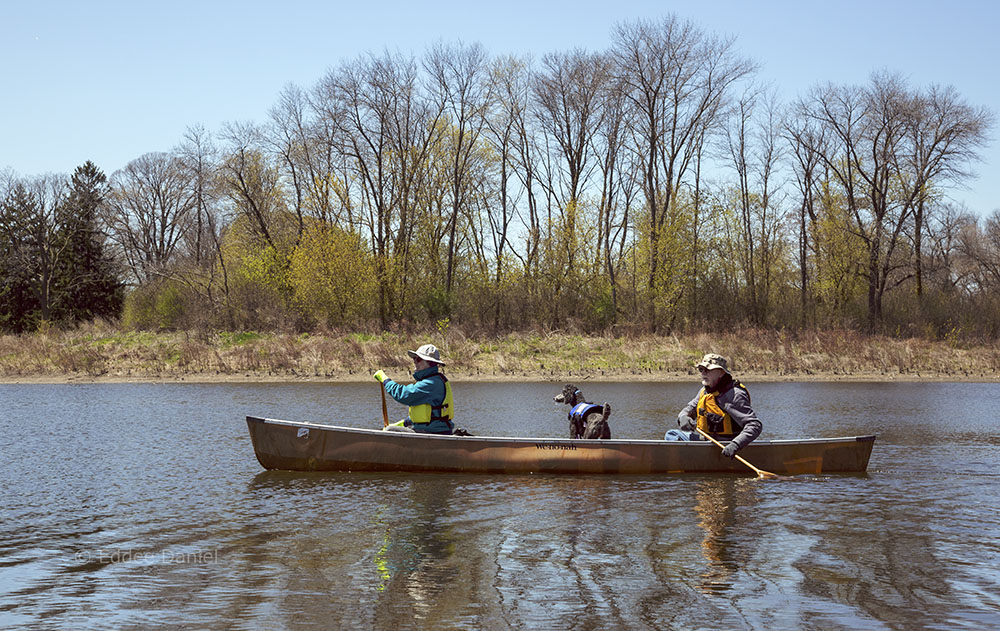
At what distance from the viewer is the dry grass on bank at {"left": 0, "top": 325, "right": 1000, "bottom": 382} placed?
3014 centimetres

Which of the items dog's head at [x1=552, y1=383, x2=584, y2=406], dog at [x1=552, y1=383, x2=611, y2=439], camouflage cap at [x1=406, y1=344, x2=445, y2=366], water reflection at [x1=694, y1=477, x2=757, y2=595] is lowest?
water reflection at [x1=694, y1=477, x2=757, y2=595]

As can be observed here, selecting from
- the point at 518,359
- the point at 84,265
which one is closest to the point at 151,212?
the point at 84,265

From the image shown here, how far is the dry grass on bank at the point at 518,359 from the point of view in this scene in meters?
30.1

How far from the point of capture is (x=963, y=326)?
3894cm

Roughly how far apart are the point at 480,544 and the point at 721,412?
5.11 m

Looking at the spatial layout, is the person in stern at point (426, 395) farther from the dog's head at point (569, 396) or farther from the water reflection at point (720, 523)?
the water reflection at point (720, 523)

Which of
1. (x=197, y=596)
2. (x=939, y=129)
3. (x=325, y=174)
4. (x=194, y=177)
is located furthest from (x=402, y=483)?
(x=194, y=177)

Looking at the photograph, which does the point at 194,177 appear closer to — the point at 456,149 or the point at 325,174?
the point at 325,174

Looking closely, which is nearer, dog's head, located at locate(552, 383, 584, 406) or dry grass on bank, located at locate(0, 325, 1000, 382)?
dog's head, located at locate(552, 383, 584, 406)

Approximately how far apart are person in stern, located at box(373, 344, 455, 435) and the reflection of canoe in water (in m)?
0.38

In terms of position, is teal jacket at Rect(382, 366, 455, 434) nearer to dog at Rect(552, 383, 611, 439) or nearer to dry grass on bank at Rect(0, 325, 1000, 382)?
dog at Rect(552, 383, 611, 439)

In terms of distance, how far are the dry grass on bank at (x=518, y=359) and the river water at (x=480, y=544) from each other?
45.0ft

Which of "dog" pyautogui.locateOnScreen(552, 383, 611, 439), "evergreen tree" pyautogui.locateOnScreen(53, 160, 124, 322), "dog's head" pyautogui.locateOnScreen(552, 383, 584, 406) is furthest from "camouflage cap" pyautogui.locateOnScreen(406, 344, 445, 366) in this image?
"evergreen tree" pyautogui.locateOnScreen(53, 160, 124, 322)

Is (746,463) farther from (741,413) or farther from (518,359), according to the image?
(518,359)
